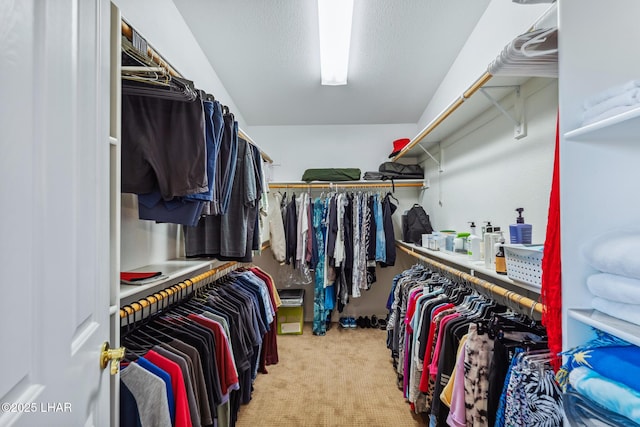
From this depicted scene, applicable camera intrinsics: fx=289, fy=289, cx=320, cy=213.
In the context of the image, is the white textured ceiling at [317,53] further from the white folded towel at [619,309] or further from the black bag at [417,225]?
the white folded towel at [619,309]

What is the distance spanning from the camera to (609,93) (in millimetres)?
684

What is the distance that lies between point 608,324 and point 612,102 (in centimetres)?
51

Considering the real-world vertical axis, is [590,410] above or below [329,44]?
below

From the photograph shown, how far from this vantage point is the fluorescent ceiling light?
5.48ft

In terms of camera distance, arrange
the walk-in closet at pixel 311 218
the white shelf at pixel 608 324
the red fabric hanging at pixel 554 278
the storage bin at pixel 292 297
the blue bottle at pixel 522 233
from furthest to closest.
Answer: the storage bin at pixel 292 297 → the blue bottle at pixel 522 233 → the red fabric hanging at pixel 554 278 → the white shelf at pixel 608 324 → the walk-in closet at pixel 311 218

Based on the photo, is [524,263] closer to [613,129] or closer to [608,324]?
[608,324]

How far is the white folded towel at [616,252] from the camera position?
24.0 inches

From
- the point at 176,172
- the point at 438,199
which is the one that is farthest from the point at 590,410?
the point at 438,199

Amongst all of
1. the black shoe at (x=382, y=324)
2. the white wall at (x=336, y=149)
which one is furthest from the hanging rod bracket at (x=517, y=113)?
the black shoe at (x=382, y=324)

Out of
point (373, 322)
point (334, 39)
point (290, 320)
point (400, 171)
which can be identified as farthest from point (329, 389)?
point (334, 39)

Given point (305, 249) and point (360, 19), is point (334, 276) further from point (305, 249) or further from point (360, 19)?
point (360, 19)

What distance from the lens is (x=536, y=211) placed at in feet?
4.66

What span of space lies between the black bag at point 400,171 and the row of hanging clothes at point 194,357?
6.52 ft

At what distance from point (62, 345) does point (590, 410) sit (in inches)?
43.1
